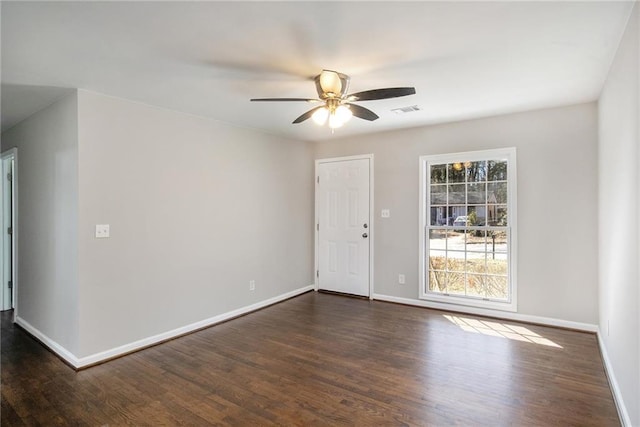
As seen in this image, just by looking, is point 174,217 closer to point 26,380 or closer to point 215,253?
point 215,253

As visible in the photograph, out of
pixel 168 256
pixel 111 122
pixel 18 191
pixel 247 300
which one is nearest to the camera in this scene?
pixel 111 122

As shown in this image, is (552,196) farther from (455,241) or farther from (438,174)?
(438,174)

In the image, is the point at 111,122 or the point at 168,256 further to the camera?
the point at 168,256

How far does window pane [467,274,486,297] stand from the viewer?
165 inches

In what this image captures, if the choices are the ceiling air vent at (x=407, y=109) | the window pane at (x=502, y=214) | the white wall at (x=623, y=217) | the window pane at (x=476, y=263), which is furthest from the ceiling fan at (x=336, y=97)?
the window pane at (x=476, y=263)

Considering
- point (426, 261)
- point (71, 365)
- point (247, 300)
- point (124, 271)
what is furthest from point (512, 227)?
point (71, 365)

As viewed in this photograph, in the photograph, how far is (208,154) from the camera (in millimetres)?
3910

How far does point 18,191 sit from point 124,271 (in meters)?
1.93

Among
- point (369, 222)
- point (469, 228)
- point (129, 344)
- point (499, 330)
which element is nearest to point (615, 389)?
point (499, 330)

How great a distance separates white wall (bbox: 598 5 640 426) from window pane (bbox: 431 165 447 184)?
1.67 metres

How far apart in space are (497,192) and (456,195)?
1.56 ft

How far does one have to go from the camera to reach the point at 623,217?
2.18m

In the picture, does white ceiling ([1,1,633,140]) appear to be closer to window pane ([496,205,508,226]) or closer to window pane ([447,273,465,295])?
window pane ([496,205,508,226])

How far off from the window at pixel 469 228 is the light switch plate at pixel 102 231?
3.63 m
